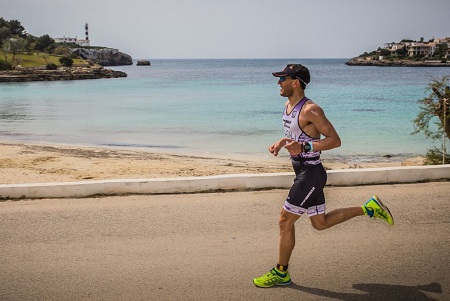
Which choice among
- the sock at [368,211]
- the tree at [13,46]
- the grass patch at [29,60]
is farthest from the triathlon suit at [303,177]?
the tree at [13,46]

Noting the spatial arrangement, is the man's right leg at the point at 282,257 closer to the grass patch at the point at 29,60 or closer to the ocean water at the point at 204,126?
the ocean water at the point at 204,126

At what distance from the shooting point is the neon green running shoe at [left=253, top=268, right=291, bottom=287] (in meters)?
3.99

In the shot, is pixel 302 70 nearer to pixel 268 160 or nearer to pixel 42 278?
pixel 42 278

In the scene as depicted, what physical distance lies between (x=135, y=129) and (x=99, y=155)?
32.1ft

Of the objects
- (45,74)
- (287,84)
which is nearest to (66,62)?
(45,74)

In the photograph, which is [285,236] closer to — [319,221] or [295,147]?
[319,221]

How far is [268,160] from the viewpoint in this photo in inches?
625

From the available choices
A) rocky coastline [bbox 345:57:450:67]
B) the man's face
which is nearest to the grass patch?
the man's face

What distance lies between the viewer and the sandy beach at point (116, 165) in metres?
10.9

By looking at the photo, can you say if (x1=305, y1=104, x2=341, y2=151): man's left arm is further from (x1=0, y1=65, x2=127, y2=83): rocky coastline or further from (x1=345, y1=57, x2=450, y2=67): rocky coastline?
(x1=345, y1=57, x2=450, y2=67): rocky coastline

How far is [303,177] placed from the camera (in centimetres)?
387

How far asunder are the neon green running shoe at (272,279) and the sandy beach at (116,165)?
6.89 m

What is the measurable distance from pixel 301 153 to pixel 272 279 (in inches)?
42.3

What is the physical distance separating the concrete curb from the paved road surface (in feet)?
0.63
